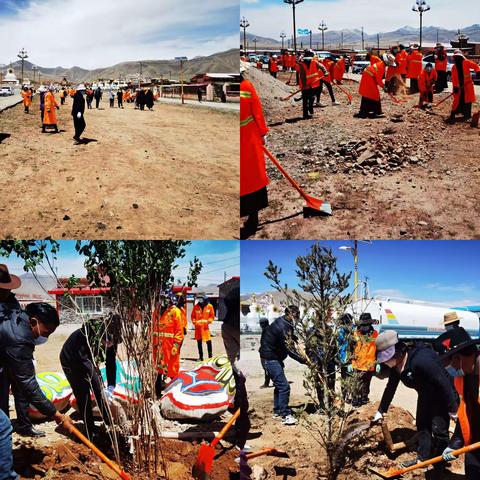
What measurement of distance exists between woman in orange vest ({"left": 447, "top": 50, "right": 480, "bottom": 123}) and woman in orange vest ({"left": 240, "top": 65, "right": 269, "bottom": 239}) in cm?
429

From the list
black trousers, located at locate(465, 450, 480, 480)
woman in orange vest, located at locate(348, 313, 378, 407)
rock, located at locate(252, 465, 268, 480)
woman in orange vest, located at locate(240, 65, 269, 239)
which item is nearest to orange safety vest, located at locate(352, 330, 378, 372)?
woman in orange vest, located at locate(348, 313, 378, 407)

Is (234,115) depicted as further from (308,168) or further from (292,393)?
(292,393)

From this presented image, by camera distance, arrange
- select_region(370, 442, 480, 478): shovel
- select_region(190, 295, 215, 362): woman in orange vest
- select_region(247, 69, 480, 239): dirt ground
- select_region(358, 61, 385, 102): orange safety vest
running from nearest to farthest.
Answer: select_region(370, 442, 480, 478): shovel, select_region(247, 69, 480, 239): dirt ground, select_region(190, 295, 215, 362): woman in orange vest, select_region(358, 61, 385, 102): orange safety vest

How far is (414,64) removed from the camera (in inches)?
452

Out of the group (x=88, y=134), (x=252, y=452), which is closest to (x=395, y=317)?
(x=252, y=452)

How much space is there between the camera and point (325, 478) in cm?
378

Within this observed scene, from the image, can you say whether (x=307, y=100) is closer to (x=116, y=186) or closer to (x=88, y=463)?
(x=116, y=186)

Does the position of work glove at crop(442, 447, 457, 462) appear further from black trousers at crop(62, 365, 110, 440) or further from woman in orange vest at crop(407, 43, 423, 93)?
woman in orange vest at crop(407, 43, 423, 93)

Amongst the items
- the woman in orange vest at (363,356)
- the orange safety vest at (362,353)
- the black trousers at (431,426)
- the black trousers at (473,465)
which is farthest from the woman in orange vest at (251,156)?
the black trousers at (473,465)

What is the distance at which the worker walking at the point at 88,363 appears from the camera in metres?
3.69

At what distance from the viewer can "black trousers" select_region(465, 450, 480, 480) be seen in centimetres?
321

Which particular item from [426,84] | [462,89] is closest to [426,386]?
[462,89]

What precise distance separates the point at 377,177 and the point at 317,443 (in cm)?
302

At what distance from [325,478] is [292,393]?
6.51 feet
